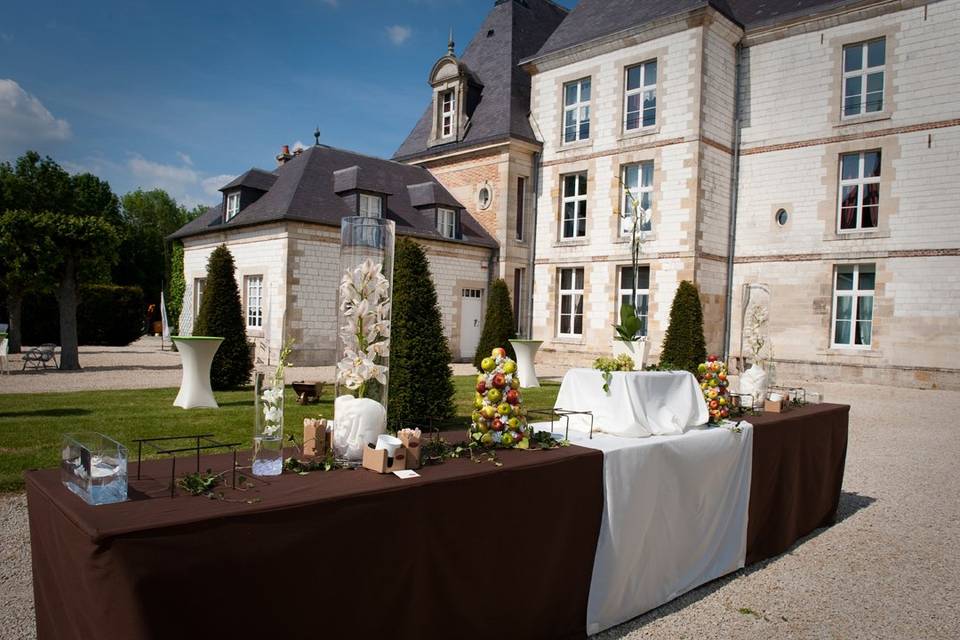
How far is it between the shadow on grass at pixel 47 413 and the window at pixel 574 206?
1308cm

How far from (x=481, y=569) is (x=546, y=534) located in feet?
1.26

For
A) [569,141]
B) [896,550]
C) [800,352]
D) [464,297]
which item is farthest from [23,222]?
[800,352]

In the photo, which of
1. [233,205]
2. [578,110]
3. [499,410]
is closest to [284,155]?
[233,205]

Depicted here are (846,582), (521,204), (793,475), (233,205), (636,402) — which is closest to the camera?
(636,402)

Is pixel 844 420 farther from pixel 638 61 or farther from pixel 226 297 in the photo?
pixel 638 61

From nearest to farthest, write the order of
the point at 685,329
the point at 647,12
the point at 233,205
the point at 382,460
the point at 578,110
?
the point at 382,460, the point at 685,329, the point at 647,12, the point at 233,205, the point at 578,110

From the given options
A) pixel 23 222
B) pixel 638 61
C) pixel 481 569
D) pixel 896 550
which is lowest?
pixel 896 550

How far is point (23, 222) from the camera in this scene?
13.6 metres

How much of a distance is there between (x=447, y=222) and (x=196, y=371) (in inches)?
429

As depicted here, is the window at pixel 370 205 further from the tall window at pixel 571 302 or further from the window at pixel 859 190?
the window at pixel 859 190

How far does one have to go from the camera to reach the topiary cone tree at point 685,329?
14344 mm

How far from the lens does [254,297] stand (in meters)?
16.6

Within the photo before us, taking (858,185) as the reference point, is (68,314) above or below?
below

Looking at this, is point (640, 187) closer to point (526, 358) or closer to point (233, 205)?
point (526, 358)
